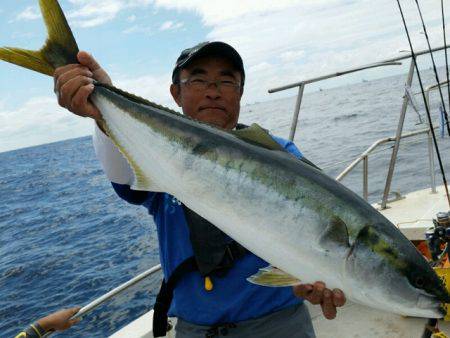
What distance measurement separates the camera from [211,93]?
269cm

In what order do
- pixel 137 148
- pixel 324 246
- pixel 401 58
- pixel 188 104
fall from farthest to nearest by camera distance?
pixel 401 58 < pixel 188 104 < pixel 137 148 < pixel 324 246

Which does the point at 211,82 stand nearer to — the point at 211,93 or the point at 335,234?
the point at 211,93

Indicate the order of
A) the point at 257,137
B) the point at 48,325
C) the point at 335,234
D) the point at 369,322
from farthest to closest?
the point at 369,322
the point at 48,325
the point at 257,137
the point at 335,234

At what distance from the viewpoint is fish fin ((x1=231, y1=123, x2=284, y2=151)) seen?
2.06 metres

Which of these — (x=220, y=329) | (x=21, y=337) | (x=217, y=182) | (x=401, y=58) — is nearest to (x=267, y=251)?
(x=217, y=182)

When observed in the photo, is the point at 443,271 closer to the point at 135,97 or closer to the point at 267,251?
the point at 267,251

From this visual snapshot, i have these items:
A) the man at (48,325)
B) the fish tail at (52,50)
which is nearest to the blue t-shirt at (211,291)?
the fish tail at (52,50)

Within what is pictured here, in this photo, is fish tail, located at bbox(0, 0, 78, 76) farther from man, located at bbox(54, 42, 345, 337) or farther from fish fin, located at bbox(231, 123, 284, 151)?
fish fin, located at bbox(231, 123, 284, 151)

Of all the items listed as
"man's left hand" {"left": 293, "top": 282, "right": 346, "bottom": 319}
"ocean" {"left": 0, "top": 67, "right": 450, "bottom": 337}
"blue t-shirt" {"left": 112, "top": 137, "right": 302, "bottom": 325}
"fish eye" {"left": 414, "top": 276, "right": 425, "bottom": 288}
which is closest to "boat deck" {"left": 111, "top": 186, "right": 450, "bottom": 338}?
"ocean" {"left": 0, "top": 67, "right": 450, "bottom": 337}

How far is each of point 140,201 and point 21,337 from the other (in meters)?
1.52

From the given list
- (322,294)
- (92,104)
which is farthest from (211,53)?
(322,294)

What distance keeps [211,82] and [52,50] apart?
3.20ft

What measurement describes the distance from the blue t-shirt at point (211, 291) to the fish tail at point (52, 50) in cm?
76

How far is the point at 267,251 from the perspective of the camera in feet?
6.05
